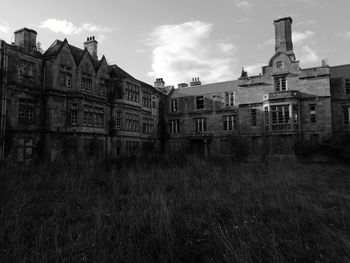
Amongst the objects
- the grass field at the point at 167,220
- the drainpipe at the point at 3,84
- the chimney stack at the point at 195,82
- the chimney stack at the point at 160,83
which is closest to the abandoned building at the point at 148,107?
the drainpipe at the point at 3,84

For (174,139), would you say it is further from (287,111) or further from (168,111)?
(287,111)

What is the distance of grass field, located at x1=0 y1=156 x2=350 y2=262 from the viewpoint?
4.09 m

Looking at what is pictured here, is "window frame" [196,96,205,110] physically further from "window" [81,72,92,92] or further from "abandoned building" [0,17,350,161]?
"window" [81,72,92,92]

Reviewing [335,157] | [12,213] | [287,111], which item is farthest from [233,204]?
[287,111]

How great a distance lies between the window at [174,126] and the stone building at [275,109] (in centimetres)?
100

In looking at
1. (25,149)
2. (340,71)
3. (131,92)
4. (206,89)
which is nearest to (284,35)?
(340,71)

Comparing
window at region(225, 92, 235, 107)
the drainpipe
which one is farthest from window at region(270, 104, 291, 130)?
the drainpipe

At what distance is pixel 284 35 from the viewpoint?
101 ft

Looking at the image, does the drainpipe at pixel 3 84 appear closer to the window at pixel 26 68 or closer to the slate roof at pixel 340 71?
the window at pixel 26 68

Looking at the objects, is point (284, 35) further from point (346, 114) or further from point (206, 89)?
point (206, 89)

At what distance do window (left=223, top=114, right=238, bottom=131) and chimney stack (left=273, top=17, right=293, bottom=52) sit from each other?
9306 mm

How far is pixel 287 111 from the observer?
2844 cm

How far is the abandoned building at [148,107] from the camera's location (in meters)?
21.2

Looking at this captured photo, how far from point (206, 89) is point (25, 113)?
23.0 metres
